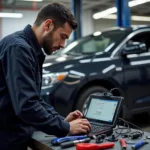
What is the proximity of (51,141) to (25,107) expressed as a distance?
0.77 ft

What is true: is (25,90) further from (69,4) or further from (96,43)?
(69,4)

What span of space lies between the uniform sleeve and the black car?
197 centimetres

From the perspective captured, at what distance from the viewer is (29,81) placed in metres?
1.39

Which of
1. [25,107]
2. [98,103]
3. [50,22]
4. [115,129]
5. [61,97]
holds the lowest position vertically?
[61,97]

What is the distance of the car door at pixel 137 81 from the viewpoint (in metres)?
3.87

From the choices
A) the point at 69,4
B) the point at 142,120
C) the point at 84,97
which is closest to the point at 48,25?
the point at 84,97

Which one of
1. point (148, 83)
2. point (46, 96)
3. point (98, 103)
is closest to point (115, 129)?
point (98, 103)

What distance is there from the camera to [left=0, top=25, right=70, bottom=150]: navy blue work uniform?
1367 mm

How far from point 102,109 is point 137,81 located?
2.28 meters

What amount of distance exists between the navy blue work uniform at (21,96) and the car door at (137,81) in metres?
2.46

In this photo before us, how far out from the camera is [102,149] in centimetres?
131

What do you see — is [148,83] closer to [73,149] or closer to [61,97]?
[61,97]

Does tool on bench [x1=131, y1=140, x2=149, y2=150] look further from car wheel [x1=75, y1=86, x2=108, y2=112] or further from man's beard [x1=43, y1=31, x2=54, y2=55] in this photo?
car wheel [x1=75, y1=86, x2=108, y2=112]

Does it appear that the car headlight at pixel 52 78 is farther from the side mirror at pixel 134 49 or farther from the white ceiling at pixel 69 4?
the white ceiling at pixel 69 4
